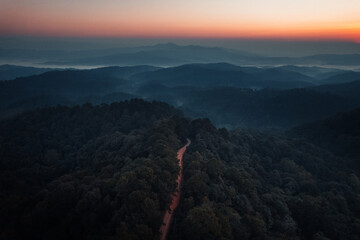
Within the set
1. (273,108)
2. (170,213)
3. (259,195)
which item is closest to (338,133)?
(259,195)

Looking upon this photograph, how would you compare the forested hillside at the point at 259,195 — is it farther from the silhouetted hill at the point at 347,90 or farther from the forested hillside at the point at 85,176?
the silhouetted hill at the point at 347,90

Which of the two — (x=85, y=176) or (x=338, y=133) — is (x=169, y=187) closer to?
(x=85, y=176)

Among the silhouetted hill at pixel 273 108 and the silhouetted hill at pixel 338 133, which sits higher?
the silhouetted hill at pixel 338 133

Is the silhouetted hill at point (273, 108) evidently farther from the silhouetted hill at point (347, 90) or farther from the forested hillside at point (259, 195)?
the forested hillside at point (259, 195)

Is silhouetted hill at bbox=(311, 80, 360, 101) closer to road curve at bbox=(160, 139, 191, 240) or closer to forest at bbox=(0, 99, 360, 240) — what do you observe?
forest at bbox=(0, 99, 360, 240)

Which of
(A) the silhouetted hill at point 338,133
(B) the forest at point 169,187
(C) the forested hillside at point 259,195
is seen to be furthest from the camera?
(A) the silhouetted hill at point 338,133

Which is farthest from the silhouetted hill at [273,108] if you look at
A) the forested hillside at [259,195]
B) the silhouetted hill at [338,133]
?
the forested hillside at [259,195]

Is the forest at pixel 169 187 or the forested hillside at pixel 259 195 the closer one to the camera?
the forest at pixel 169 187

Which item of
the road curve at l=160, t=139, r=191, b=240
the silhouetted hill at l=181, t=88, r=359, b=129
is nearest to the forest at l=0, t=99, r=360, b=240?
the road curve at l=160, t=139, r=191, b=240

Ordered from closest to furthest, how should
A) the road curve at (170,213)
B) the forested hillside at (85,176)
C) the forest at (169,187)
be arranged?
the forested hillside at (85,176)
the forest at (169,187)
the road curve at (170,213)

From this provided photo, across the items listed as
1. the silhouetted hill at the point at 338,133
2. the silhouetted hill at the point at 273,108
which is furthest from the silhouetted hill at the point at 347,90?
the silhouetted hill at the point at 338,133

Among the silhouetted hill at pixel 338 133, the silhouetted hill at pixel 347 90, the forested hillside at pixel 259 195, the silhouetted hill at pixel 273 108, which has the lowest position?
the silhouetted hill at pixel 273 108
